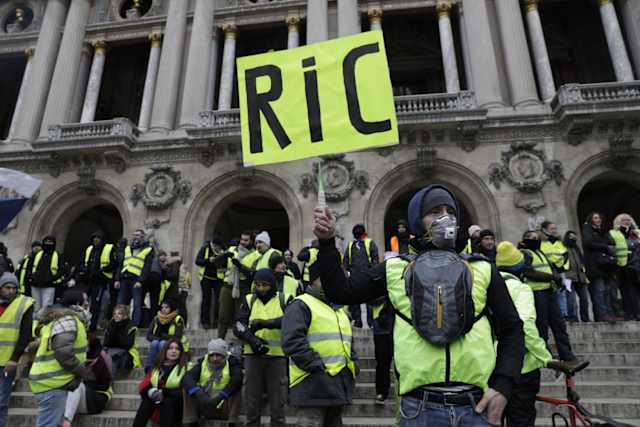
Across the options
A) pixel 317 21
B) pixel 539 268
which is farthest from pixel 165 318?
pixel 317 21

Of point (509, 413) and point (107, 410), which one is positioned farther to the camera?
point (107, 410)

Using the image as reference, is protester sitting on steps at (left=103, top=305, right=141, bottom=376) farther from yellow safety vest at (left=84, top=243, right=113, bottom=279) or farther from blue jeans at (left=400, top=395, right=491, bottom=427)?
blue jeans at (left=400, top=395, right=491, bottom=427)

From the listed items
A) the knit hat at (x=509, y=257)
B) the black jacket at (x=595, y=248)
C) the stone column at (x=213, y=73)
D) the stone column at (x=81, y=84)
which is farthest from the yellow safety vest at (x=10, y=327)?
the stone column at (x=81, y=84)

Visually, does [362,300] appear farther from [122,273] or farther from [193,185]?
[193,185]

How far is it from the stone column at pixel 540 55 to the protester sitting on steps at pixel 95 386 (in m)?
16.4

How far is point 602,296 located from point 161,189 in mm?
14246

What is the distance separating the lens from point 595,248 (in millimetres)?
9141

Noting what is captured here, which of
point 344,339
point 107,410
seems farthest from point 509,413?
point 107,410

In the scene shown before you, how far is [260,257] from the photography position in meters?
8.21

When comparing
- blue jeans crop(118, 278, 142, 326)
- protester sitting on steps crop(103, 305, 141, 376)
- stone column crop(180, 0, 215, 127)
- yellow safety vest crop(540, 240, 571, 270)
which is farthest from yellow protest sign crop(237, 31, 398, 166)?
stone column crop(180, 0, 215, 127)

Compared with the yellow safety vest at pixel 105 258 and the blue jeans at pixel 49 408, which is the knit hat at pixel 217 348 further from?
the yellow safety vest at pixel 105 258

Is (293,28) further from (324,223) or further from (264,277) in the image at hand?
(324,223)

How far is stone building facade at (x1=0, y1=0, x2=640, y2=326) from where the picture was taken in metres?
15.1

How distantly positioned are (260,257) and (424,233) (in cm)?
→ 594
